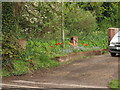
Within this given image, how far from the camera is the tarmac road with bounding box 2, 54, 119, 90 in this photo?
336 inches

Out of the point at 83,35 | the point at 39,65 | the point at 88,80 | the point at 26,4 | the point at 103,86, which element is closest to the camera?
the point at 103,86

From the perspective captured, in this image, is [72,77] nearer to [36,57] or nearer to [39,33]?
[36,57]

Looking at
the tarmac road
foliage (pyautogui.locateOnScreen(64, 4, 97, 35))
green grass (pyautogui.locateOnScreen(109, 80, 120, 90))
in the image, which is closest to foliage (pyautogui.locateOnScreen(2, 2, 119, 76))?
foliage (pyautogui.locateOnScreen(64, 4, 97, 35))

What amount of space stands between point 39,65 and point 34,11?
4218 millimetres

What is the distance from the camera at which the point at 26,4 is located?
1445cm

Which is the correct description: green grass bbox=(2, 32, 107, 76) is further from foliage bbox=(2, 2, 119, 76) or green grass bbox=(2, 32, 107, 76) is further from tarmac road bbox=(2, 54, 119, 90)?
tarmac road bbox=(2, 54, 119, 90)

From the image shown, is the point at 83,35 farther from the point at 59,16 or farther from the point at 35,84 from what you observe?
the point at 35,84

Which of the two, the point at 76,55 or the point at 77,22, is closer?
the point at 76,55

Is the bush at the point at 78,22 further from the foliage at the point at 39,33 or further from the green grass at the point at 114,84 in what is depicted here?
the green grass at the point at 114,84

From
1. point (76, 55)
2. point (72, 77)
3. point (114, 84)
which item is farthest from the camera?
point (76, 55)

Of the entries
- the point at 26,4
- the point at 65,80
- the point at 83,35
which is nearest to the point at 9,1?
the point at 26,4

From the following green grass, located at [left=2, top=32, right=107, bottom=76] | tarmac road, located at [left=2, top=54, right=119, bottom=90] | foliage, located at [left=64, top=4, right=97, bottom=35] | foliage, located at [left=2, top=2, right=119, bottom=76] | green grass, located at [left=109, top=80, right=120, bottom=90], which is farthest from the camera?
foliage, located at [left=64, top=4, right=97, bottom=35]

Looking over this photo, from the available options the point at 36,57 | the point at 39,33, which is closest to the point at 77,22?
the point at 39,33

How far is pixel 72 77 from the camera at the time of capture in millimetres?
9898
